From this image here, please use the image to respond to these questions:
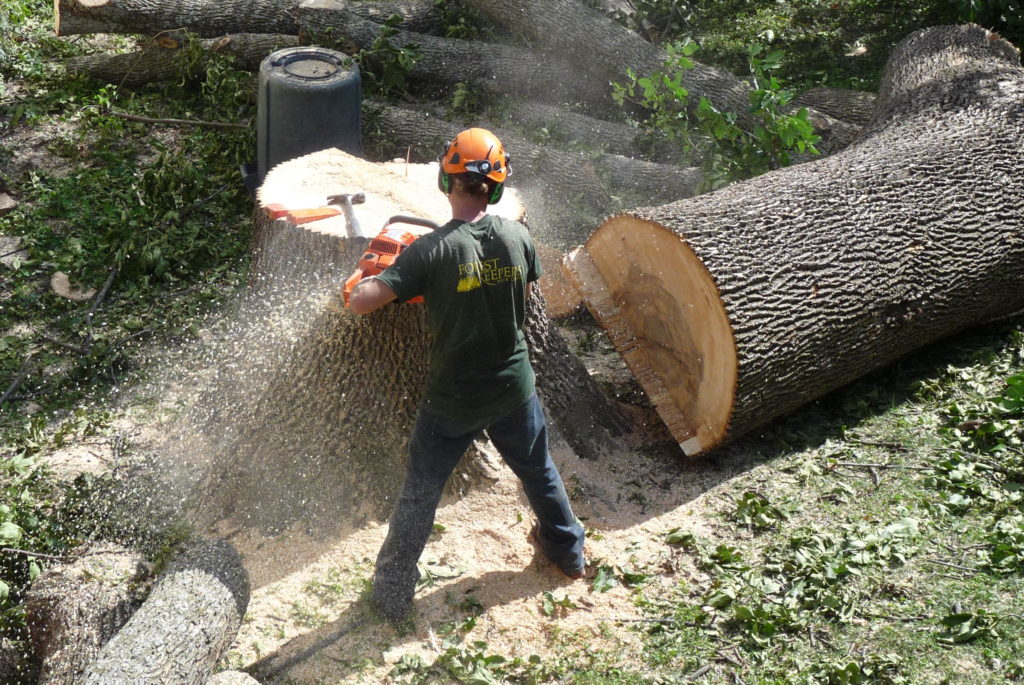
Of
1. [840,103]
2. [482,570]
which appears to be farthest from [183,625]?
[840,103]

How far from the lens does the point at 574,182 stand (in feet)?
22.6

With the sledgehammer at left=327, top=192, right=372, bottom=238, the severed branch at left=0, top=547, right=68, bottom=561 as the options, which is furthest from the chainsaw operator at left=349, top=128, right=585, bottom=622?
the severed branch at left=0, top=547, right=68, bottom=561

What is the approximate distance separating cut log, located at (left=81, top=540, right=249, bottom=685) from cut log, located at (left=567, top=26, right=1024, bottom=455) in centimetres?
229

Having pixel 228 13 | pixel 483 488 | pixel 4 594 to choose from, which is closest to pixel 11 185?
pixel 228 13

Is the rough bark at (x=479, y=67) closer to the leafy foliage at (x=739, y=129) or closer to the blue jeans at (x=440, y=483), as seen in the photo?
the leafy foliage at (x=739, y=129)

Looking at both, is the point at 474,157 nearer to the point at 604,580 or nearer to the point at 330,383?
the point at 330,383

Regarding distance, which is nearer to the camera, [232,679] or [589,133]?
[232,679]

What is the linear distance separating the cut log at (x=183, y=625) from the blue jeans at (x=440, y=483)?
59cm

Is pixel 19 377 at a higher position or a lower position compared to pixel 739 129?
lower

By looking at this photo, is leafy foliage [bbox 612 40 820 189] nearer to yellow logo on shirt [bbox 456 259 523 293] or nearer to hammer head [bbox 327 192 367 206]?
hammer head [bbox 327 192 367 206]

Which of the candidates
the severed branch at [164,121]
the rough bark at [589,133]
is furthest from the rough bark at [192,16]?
the rough bark at [589,133]

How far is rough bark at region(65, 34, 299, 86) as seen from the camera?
7816 millimetres

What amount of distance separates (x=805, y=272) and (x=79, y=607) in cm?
354

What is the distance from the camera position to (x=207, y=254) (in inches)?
249
